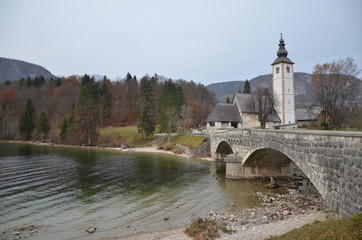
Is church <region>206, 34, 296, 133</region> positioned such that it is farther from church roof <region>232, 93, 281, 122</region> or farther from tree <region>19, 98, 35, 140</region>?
tree <region>19, 98, 35, 140</region>

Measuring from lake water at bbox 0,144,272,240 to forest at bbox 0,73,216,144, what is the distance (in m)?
31.3

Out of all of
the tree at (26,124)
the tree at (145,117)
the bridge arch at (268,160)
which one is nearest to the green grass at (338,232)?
the bridge arch at (268,160)

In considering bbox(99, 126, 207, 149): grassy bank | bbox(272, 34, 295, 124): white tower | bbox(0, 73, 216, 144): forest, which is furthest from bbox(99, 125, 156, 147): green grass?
bbox(272, 34, 295, 124): white tower

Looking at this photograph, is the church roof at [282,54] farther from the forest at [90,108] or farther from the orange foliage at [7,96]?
the orange foliage at [7,96]

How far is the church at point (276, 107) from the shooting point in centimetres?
4925

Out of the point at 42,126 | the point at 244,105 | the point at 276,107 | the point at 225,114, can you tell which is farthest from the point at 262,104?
the point at 42,126

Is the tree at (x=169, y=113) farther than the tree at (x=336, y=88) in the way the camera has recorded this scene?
Yes

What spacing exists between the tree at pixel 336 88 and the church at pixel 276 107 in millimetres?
13539

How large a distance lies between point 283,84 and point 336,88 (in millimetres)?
15627

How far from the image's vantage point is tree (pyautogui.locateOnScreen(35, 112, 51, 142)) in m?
80.6

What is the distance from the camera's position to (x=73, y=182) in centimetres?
2731

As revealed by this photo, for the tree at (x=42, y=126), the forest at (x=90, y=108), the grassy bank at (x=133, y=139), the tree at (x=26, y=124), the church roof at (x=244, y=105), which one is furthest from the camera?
the tree at (x=26, y=124)

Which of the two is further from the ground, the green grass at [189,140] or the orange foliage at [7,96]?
the orange foliage at [7,96]

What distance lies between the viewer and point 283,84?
4875 cm
